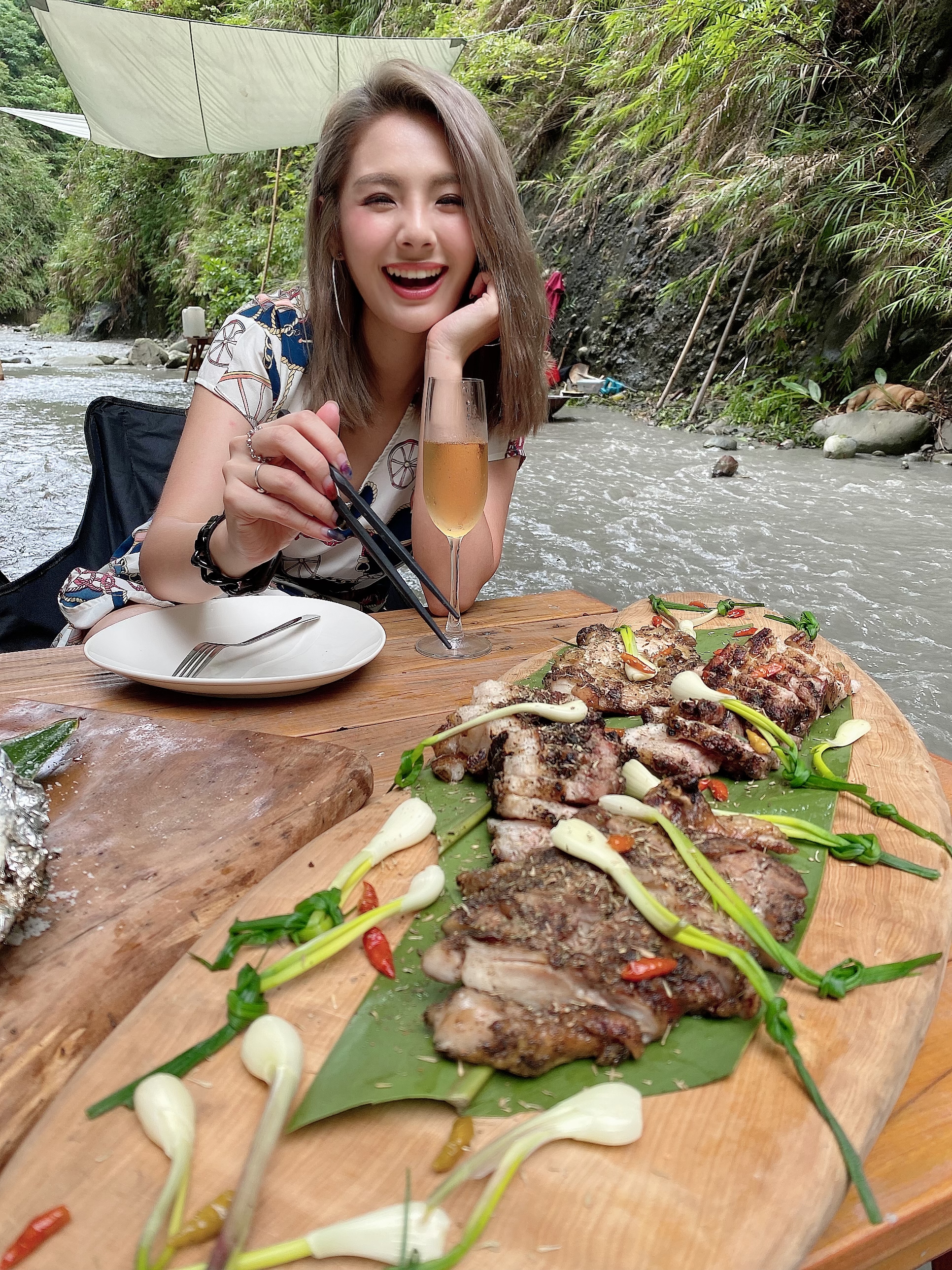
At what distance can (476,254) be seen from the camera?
2.39 m

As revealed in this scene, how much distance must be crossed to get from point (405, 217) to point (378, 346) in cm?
43

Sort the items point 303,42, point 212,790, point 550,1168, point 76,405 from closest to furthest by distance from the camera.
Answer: point 550,1168
point 212,790
point 303,42
point 76,405

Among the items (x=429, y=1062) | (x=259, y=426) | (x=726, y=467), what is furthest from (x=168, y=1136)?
(x=726, y=467)

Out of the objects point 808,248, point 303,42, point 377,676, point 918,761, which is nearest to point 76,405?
point 303,42

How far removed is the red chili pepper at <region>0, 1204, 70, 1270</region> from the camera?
0.58 metres

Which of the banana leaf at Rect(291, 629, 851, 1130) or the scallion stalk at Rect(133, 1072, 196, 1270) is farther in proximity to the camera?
the banana leaf at Rect(291, 629, 851, 1130)

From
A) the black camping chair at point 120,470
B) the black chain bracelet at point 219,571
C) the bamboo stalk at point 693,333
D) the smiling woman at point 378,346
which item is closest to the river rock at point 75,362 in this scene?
the bamboo stalk at point 693,333

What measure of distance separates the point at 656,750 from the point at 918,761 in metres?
0.39

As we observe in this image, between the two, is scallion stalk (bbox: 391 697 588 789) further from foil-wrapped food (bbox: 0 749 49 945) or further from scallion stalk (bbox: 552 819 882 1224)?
foil-wrapped food (bbox: 0 749 49 945)

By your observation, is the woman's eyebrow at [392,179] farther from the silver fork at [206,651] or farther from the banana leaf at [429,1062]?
the banana leaf at [429,1062]

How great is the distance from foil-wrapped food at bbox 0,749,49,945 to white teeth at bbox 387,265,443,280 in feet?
5.63

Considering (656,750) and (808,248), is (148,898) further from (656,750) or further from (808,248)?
(808,248)

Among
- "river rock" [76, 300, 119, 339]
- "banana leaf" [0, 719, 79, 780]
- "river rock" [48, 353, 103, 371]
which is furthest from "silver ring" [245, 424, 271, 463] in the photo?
"river rock" [76, 300, 119, 339]

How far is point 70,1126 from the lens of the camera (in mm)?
689
